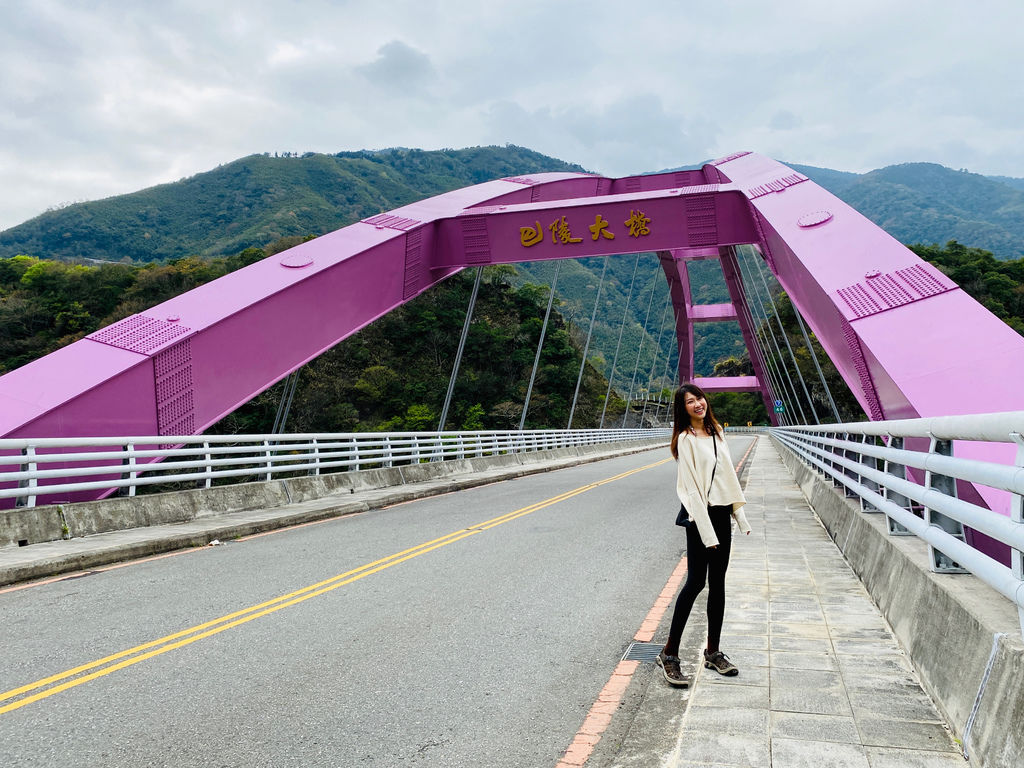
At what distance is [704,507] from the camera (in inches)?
170

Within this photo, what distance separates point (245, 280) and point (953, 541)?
11.7 m

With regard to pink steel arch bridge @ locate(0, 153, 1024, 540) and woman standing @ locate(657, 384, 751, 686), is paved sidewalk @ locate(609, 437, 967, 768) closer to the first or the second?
woman standing @ locate(657, 384, 751, 686)

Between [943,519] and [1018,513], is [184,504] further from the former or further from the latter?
[1018,513]

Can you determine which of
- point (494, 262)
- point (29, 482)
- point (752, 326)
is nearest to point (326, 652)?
point (29, 482)

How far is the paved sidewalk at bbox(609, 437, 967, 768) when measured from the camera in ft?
→ 10.5

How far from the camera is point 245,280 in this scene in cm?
1323

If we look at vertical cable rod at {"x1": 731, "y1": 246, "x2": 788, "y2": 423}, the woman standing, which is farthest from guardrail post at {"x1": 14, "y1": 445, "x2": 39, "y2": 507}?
vertical cable rod at {"x1": 731, "y1": 246, "x2": 788, "y2": 423}

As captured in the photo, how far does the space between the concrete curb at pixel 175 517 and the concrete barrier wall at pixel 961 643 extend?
7324mm

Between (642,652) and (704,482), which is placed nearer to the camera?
(704,482)

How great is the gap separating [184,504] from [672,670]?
8.77 meters

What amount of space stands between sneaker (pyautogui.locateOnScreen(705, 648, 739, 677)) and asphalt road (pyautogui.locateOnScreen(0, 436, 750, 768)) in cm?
63

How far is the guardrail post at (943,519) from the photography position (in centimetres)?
417

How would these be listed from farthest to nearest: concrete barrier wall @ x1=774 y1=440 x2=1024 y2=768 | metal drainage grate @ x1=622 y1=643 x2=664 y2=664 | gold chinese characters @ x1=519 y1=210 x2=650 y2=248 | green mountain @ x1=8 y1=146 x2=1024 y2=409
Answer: green mountain @ x1=8 y1=146 x2=1024 y2=409
gold chinese characters @ x1=519 y1=210 x2=650 y2=248
metal drainage grate @ x1=622 y1=643 x2=664 y2=664
concrete barrier wall @ x1=774 y1=440 x2=1024 y2=768

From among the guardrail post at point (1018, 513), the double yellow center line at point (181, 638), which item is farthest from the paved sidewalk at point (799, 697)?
the double yellow center line at point (181, 638)
